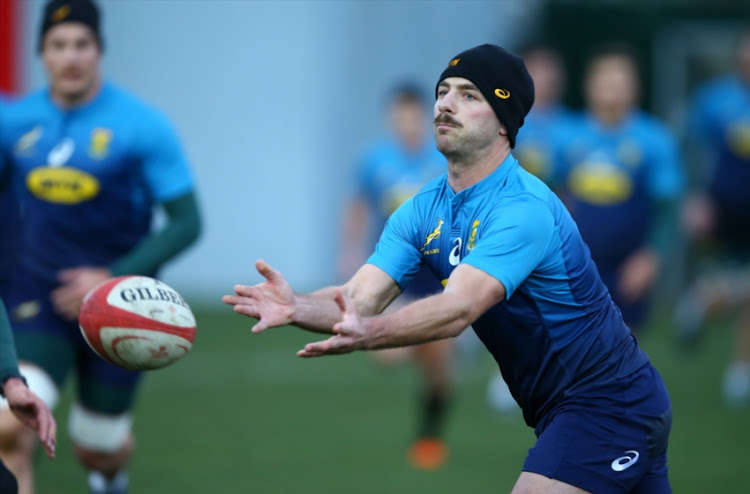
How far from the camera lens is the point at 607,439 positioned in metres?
4.67

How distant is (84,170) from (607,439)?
3.13 metres

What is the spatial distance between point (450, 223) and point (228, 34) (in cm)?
1431

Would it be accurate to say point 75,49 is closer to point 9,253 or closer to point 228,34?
point 9,253

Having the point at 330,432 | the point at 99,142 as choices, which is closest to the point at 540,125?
the point at 330,432

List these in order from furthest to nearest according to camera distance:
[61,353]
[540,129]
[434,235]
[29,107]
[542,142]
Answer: [540,129], [542,142], [29,107], [61,353], [434,235]

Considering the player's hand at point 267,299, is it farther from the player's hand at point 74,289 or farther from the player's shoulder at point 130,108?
the player's shoulder at point 130,108

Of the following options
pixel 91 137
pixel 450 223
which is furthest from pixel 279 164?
pixel 450 223

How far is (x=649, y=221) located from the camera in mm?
9898

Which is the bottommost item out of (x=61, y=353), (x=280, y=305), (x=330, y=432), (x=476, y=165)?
(x=330, y=432)

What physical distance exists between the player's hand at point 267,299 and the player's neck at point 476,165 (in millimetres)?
879

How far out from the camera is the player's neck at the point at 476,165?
4707 mm

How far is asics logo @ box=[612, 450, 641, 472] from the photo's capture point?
4664 mm

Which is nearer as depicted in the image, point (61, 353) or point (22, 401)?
point (22, 401)

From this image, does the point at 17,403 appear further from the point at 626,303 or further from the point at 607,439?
the point at 626,303
